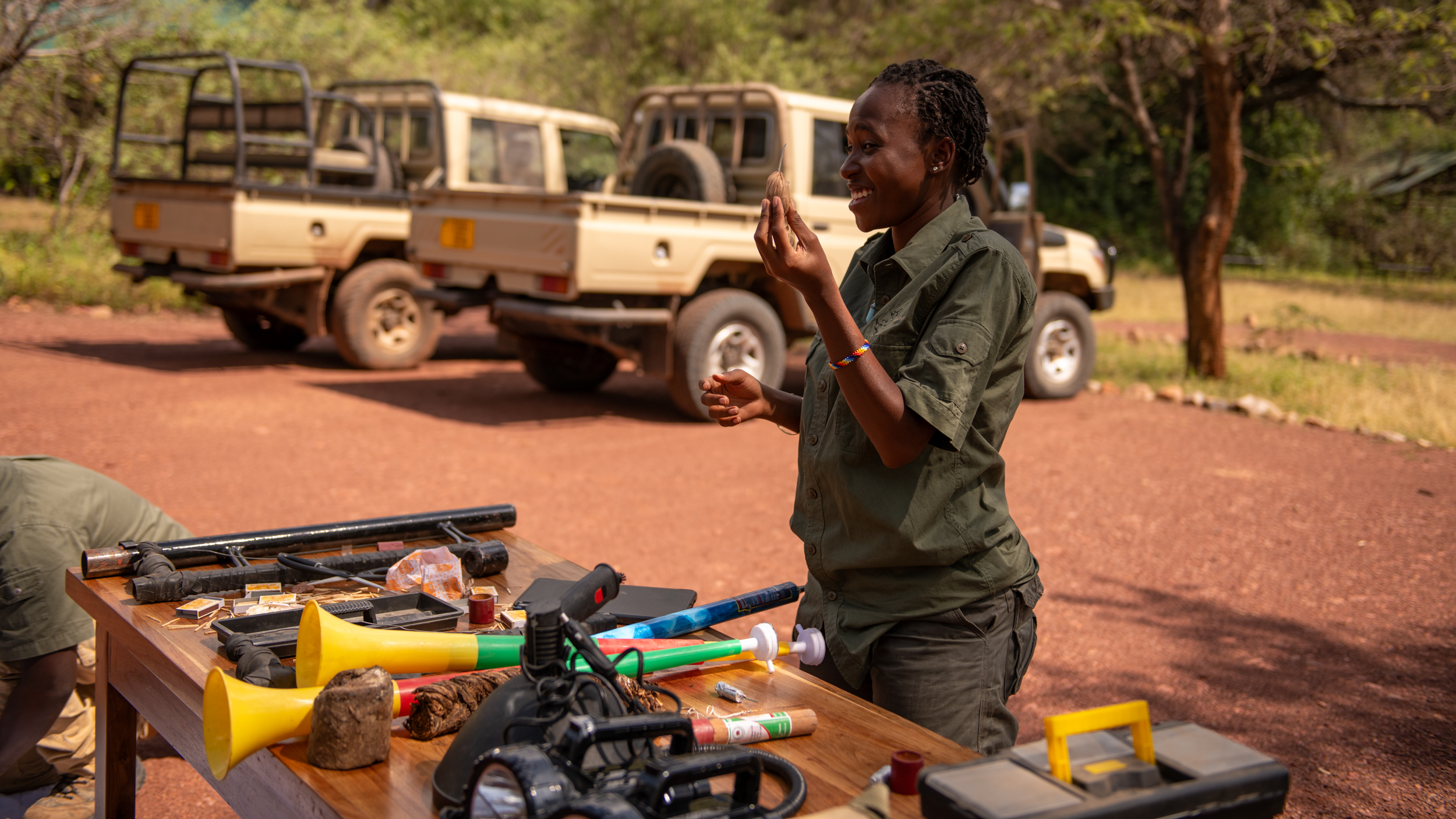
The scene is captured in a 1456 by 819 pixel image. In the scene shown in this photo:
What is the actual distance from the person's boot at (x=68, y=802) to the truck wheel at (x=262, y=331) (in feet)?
28.2

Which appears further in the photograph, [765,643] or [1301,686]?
[1301,686]

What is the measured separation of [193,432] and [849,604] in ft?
22.0

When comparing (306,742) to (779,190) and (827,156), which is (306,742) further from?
(827,156)

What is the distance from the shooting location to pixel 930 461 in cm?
204

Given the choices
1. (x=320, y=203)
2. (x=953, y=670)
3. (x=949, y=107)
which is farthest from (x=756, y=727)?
(x=320, y=203)

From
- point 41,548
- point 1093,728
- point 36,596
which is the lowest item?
Answer: point 36,596

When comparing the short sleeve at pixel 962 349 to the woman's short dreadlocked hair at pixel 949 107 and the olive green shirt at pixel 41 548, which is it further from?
the olive green shirt at pixel 41 548

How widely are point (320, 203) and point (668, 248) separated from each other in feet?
11.2

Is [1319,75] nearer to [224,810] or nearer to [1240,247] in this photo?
[224,810]

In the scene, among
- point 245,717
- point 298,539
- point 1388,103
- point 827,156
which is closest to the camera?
point 245,717

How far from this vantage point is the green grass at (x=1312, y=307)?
56.7 ft

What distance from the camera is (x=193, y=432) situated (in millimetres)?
7766

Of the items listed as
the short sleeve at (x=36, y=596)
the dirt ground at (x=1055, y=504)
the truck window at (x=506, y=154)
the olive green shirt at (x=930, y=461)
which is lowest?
the dirt ground at (x=1055, y=504)


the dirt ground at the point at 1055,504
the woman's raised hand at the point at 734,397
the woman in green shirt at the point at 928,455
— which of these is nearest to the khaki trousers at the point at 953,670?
the woman in green shirt at the point at 928,455
